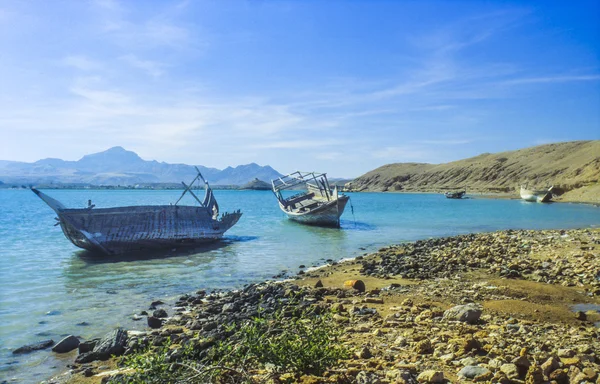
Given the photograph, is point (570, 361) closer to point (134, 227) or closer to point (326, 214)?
point (134, 227)

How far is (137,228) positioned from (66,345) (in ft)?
49.1

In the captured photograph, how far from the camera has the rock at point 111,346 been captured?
7.36 metres

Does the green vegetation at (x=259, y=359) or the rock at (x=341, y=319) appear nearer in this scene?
the green vegetation at (x=259, y=359)

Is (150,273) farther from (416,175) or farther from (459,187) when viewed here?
(416,175)

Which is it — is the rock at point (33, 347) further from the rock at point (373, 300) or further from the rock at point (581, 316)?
the rock at point (581, 316)

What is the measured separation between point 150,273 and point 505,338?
12927 mm

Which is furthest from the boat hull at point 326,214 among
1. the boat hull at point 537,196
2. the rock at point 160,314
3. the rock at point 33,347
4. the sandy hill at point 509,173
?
the sandy hill at point 509,173

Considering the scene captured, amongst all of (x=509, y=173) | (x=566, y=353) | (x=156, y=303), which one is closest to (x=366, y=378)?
(x=566, y=353)

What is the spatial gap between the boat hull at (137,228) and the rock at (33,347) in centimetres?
1276

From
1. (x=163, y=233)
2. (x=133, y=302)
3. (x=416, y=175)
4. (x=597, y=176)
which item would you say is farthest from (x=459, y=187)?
(x=133, y=302)

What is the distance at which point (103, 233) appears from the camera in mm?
20938

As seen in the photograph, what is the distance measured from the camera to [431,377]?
4625 mm

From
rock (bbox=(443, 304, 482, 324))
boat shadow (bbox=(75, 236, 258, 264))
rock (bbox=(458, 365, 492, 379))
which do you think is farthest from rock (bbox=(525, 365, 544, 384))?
boat shadow (bbox=(75, 236, 258, 264))

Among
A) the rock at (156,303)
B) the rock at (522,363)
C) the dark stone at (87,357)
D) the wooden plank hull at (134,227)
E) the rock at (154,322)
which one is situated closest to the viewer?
the rock at (522,363)
